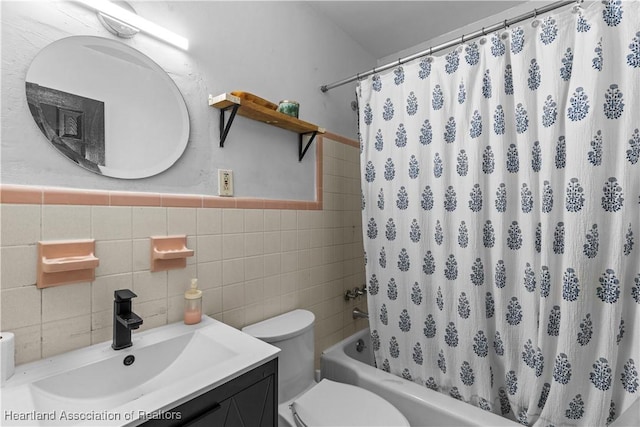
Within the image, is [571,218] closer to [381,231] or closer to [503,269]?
[503,269]

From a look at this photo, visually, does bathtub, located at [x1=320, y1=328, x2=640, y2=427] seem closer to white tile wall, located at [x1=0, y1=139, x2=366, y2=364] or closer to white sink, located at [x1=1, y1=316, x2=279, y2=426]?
white tile wall, located at [x1=0, y1=139, x2=366, y2=364]

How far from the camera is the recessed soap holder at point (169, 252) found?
1.05 metres

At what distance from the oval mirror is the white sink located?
558 millimetres

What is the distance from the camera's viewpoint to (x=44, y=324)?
840 mm

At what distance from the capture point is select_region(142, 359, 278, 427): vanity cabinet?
2.27 ft

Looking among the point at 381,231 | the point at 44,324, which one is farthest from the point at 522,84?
the point at 44,324

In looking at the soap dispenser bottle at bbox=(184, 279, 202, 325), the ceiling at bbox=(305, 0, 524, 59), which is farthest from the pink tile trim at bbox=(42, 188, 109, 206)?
the ceiling at bbox=(305, 0, 524, 59)

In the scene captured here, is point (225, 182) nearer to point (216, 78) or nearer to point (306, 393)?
point (216, 78)

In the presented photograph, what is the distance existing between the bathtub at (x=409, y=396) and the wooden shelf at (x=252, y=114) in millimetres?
1211

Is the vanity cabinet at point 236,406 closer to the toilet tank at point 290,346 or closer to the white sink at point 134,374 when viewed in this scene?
the white sink at point 134,374

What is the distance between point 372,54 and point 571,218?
1.83m

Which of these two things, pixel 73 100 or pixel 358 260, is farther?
pixel 358 260

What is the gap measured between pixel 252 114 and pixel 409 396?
148cm

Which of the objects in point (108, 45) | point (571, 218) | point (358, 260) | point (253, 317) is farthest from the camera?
point (358, 260)
